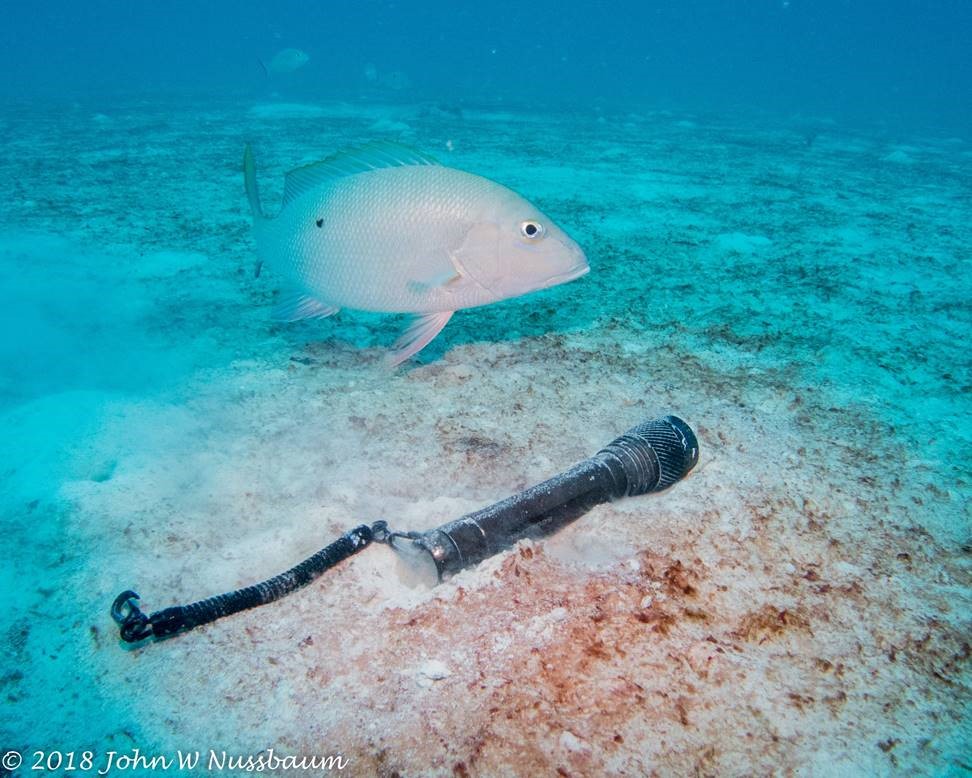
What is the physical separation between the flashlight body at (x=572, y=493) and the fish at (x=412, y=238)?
34.0 inches

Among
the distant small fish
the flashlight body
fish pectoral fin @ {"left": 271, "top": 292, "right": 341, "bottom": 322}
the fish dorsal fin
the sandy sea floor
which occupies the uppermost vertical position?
the distant small fish

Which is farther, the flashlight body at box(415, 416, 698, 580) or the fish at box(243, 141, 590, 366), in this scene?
the fish at box(243, 141, 590, 366)

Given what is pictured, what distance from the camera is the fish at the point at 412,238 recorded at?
8.44 feet

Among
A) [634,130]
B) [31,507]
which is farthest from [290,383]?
[634,130]

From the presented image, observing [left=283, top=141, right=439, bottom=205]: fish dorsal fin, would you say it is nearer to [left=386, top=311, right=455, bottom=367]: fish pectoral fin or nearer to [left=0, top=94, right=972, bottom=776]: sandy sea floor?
[left=386, top=311, right=455, bottom=367]: fish pectoral fin

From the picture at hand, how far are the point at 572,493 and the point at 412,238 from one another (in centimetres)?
142

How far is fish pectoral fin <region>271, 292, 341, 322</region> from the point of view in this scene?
2971 mm

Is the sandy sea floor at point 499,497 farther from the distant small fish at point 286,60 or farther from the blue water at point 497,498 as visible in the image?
the distant small fish at point 286,60

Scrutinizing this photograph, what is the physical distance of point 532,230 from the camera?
8.46ft

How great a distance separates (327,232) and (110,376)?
1.91 metres

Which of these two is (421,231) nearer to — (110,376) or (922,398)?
(110,376)

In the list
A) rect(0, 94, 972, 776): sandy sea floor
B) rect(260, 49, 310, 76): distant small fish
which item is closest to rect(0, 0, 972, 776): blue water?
rect(0, 94, 972, 776): sandy sea floor

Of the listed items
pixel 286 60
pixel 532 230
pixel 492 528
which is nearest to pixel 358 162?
pixel 532 230

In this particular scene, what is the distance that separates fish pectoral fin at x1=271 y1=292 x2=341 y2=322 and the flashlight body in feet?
4.93
